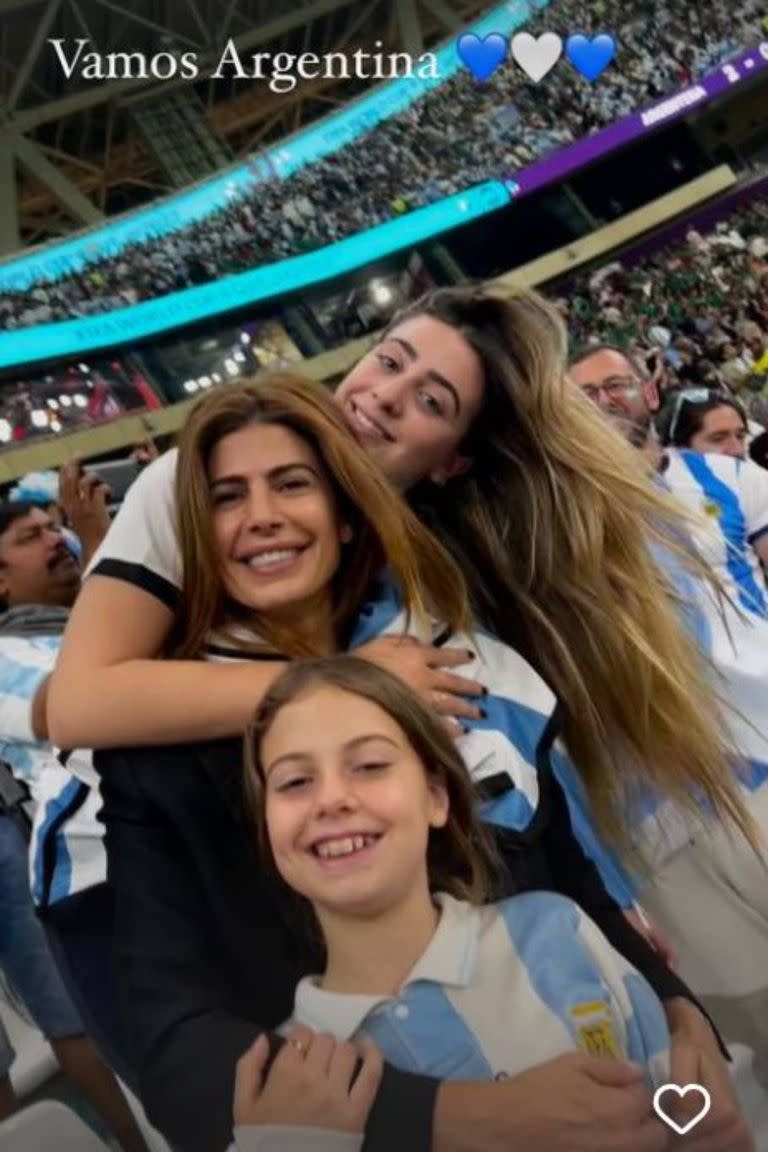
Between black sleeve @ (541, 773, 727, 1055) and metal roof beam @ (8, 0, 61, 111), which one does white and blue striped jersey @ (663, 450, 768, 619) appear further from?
metal roof beam @ (8, 0, 61, 111)

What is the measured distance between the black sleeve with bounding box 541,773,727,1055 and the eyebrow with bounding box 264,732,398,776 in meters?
0.09

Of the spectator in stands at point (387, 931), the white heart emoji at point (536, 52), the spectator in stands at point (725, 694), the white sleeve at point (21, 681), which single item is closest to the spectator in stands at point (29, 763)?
the white sleeve at point (21, 681)

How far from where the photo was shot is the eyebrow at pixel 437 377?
0.41 metres

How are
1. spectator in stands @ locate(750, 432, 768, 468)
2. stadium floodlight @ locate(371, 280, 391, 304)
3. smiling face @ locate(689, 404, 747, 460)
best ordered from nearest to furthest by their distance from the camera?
1. stadium floodlight @ locate(371, 280, 391, 304)
2. smiling face @ locate(689, 404, 747, 460)
3. spectator in stands @ locate(750, 432, 768, 468)

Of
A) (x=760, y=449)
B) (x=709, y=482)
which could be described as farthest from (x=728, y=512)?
(x=760, y=449)

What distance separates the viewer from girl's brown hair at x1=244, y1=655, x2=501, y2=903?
1.01 ft

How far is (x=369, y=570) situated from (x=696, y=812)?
18 centimetres

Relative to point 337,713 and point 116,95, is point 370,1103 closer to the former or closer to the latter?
point 337,713

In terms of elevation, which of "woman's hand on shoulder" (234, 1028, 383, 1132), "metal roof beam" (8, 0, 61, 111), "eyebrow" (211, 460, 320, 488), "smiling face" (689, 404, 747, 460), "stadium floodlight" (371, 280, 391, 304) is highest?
"metal roof beam" (8, 0, 61, 111)

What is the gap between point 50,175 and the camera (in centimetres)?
47

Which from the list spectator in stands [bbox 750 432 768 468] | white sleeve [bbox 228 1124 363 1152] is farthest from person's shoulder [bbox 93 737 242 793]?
spectator in stands [bbox 750 432 768 468]

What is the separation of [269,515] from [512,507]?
13 cm

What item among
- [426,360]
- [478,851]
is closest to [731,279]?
[426,360]

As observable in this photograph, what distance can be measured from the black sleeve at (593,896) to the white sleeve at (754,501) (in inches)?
10.2
